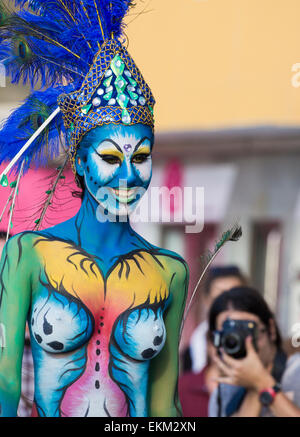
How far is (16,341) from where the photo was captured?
4.72ft

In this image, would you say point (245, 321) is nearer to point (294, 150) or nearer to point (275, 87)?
point (275, 87)

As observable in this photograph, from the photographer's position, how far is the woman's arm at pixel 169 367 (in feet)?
5.24

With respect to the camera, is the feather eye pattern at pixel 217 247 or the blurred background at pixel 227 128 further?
the blurred background at pixel 227 128

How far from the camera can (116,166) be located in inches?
58.6

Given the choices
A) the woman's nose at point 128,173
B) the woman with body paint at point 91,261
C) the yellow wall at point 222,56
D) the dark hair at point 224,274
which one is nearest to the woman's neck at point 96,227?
the woman with body paint at point 91,261

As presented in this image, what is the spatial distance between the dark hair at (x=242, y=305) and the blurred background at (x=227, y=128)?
14cm

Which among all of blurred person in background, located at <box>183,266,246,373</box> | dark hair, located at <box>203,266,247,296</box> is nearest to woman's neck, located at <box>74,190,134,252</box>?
blurred person in background, located at <box>183,266,246,373</box>

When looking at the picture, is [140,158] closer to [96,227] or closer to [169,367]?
[96,227]

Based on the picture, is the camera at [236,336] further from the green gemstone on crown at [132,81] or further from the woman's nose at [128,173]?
the green gemstone on crown at [132,81]

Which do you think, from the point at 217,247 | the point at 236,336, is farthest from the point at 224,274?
the point at 217,247

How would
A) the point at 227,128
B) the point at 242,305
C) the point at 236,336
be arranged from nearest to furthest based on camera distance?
the point at 236,336, the point at 242,305, the point at 227,128

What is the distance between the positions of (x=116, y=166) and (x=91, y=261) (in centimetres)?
23
